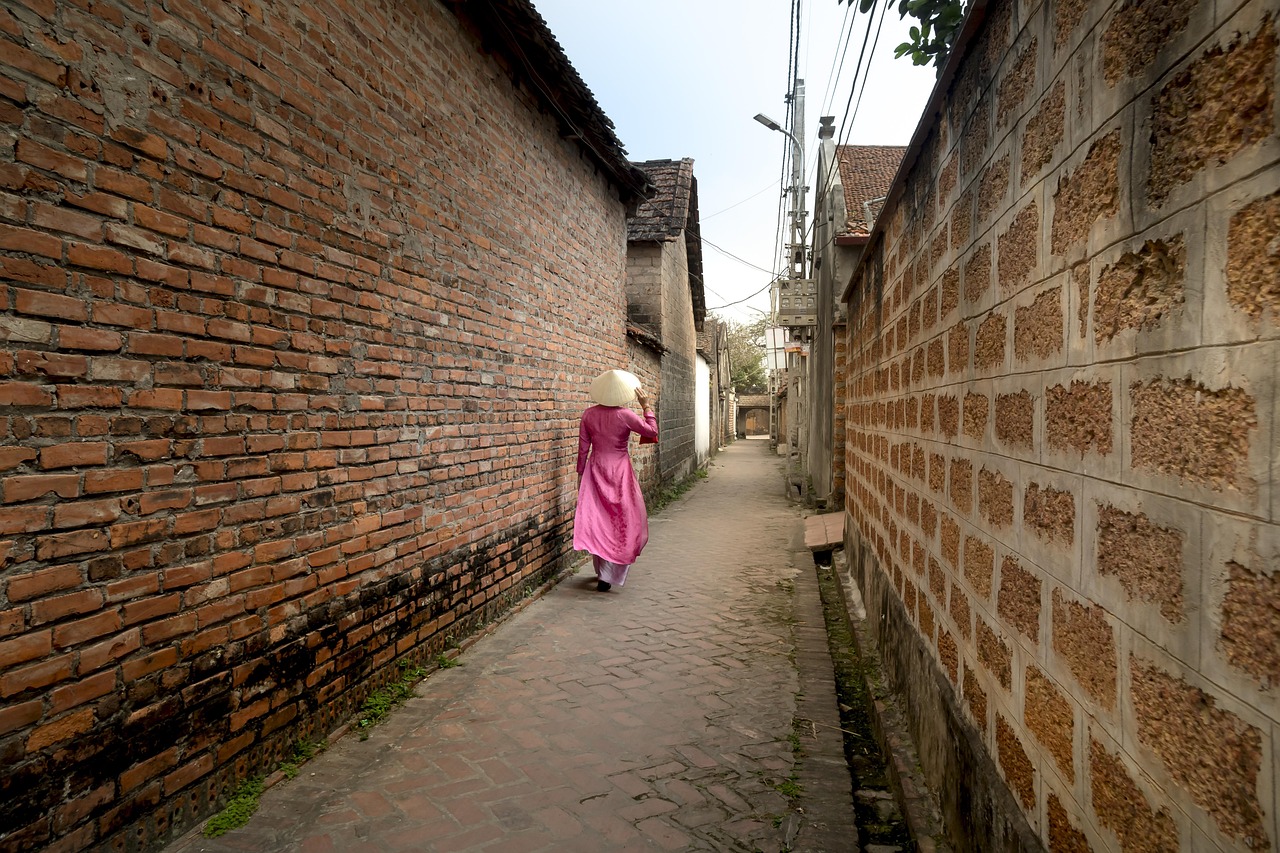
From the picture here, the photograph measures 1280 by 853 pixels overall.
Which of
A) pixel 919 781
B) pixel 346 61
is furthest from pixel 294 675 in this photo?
pixel 346 61

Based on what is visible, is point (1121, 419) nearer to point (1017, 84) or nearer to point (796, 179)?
point (1017, 84)

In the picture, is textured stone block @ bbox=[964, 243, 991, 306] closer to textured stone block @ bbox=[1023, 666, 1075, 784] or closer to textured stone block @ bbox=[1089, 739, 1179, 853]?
textured stone block @ bbox=[1023, 666, 1075, 784]

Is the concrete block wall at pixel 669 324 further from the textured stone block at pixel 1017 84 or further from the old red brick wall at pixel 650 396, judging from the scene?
the textured stone block at pixel 1017 84

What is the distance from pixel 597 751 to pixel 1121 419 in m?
2.79

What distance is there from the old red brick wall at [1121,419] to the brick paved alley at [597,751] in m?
1.10

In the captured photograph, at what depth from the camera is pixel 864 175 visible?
14102mm

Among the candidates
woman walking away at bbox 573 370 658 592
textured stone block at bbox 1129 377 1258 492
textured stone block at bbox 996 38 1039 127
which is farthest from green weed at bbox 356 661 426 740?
textured stone block at bbox 996 38 1039 127

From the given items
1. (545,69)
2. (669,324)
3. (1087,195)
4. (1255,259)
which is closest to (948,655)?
(1087,195)

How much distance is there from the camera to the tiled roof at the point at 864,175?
11977mm

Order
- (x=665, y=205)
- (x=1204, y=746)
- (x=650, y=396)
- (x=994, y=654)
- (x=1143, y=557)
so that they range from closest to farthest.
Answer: (x=1204, y=746), (x=1143, y=557), (x=994, y=654), (x=650, y=396), (x=665, y=205)

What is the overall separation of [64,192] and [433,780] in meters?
2.55

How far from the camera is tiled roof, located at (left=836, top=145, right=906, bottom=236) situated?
39.3ft

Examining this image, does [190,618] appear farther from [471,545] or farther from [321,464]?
[471,545]

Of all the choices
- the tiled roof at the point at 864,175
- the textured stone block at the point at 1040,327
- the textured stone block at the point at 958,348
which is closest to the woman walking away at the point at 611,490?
the textured stone block at the point at 958,348
